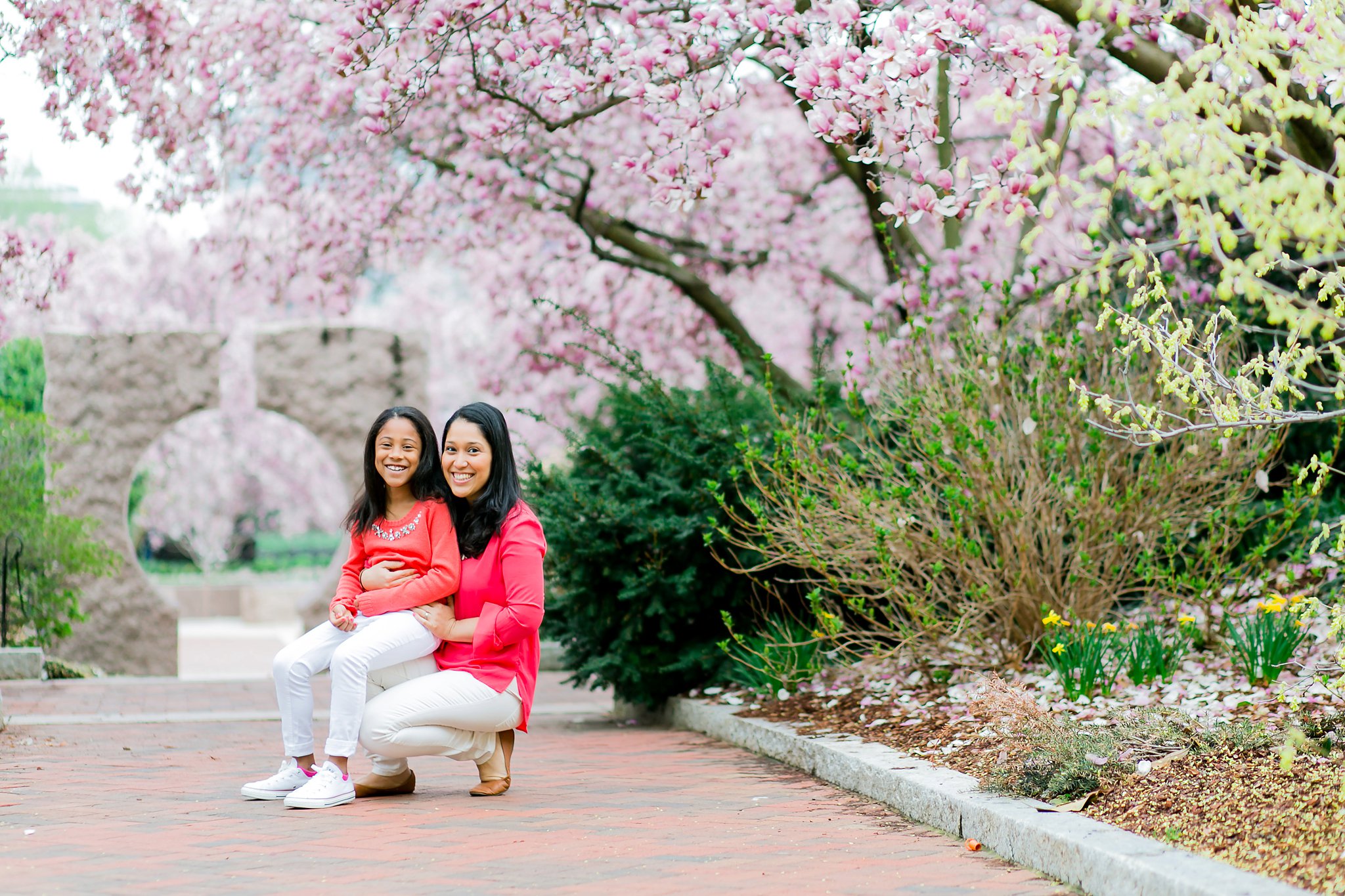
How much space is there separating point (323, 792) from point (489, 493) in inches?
45.7

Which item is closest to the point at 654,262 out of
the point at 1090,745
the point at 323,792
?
the point at 323,792

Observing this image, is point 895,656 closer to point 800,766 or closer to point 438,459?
point 800,766

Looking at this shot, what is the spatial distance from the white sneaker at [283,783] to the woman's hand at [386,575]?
2.21 ft

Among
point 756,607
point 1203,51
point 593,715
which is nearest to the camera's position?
point 1203,51

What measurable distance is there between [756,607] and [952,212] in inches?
96.1

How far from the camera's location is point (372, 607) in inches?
185

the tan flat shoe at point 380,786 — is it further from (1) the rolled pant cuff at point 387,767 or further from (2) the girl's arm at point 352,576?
(2) the girl's arm at point 352,576

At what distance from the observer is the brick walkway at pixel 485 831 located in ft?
11.5

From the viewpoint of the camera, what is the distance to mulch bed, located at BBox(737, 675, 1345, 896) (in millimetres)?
3143

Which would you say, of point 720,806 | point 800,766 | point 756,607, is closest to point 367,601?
point 720,806

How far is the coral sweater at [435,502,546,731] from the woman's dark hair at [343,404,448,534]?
0.30 m

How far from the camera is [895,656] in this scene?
6.30 metres

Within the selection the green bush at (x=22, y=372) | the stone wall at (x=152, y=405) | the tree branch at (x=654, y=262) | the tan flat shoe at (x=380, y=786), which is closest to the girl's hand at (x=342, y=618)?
the tan flat shoe at (x=380, y=786)

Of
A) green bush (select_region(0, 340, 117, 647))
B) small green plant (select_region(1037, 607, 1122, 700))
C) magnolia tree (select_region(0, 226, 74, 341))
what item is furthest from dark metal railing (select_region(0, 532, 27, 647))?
small green plant (select_region(1037, 607, 1122, 700))
